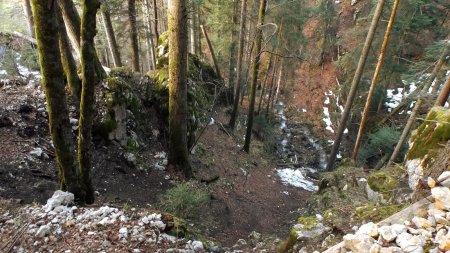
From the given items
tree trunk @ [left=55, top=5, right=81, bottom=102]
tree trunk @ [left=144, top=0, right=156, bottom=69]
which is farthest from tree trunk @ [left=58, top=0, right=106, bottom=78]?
tree trunk @ [left=144, top=0, right=156, bottom=69]

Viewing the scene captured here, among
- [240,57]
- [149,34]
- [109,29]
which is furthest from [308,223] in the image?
[149,34]

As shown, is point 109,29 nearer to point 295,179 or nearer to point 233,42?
point 233,42

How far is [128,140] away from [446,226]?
722cm

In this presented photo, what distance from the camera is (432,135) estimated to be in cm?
→ 495

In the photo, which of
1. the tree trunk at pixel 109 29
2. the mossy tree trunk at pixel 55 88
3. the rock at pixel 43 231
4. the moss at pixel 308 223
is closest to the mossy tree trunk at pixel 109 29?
the tree trunk at pixel 109 29

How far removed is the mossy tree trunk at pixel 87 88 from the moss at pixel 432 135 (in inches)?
200

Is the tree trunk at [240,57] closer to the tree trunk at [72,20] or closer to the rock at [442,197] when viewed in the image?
the tree trunk at [72,20]

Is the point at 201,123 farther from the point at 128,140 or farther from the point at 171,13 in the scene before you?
the point at 171,13

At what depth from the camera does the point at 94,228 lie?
4.00m

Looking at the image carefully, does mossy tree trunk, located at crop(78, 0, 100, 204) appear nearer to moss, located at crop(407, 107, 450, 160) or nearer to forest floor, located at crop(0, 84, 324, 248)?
forest floor, located at crop(0, 84, 324, 248)

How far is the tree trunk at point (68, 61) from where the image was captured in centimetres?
652

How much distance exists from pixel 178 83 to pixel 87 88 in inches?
118

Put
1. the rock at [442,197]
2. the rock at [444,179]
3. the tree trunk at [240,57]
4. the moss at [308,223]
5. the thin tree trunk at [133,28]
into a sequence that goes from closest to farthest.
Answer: the rock at [442,197] < the rock at [444,179] < the moss at [308,223] < the thin tree trunk at [133,28] < the tree trunk at [240,57]

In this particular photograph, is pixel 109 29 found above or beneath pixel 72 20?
beneath
